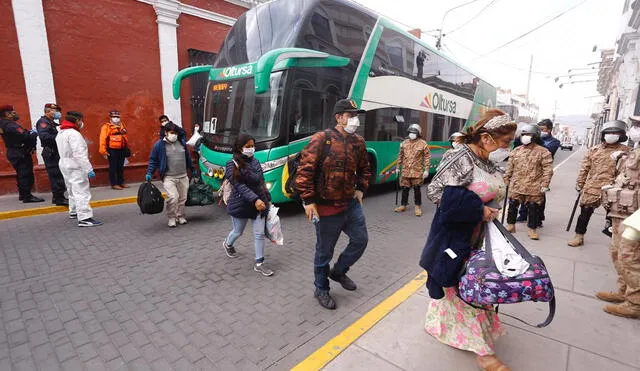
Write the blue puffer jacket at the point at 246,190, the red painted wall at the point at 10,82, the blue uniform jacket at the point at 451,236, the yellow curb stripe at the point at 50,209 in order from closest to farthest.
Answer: the blue uniform jacket at the point at 451,236 → the blue puffer jacket at the point at 246,190 → the yellow curb stripe at the point at 50,209 → the red painted wall at the point at 10,82

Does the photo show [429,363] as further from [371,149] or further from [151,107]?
[151,107]

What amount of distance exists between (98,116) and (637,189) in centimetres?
1017

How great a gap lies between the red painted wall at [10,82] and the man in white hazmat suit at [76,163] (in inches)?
118

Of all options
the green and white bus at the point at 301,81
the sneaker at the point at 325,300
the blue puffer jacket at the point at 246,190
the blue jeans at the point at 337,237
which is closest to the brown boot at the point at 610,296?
the blue jeans at the point at 337,237

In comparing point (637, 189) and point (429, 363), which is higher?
point (637, 189)

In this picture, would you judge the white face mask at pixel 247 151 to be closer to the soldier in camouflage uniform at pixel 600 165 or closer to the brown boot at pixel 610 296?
the brown boot at pixel 610 296

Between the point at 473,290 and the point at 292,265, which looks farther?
the point at 292,265

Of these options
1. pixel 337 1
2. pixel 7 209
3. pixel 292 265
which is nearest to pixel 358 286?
pixel 292 265

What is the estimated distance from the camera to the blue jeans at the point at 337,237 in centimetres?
289

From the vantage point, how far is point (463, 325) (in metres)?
2.32

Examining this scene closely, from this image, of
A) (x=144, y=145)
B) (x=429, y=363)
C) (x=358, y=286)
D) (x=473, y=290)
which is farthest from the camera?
(x=144, y=145)

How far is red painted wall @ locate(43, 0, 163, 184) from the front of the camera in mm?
7523

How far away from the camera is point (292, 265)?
402 centimetres

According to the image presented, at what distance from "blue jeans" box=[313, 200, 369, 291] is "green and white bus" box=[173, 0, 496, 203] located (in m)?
2.67
